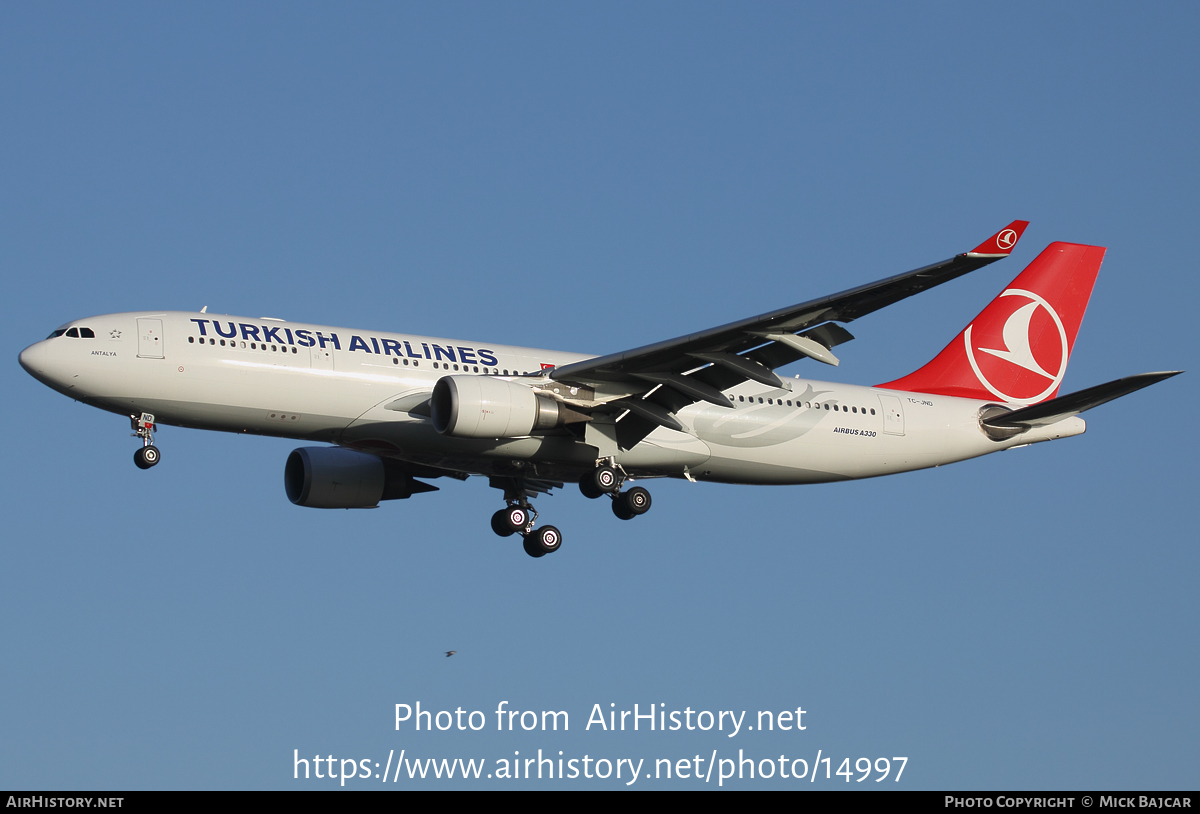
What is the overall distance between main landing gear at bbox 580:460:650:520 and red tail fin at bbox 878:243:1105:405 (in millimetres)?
9239

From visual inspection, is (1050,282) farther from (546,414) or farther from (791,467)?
(546,414)

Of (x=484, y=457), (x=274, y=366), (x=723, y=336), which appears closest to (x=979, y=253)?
(x=723, y=336)

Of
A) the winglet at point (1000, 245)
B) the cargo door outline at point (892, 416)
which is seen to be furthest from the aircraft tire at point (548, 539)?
the winglet at point (1000, 245)

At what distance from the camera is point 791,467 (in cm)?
3744

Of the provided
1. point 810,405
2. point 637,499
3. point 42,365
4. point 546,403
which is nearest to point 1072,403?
point 810,405

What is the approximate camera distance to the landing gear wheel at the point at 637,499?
3562 centimetres

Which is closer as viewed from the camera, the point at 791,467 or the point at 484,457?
the point at 484,457

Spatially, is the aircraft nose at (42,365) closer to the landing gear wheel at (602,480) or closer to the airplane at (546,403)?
the airplane at (546,403)

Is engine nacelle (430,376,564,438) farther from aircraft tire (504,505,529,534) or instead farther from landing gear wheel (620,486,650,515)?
aircraft tire (504,505,529,534)

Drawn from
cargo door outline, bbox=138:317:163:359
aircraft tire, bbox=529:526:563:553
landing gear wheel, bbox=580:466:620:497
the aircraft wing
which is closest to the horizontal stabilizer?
the aircraft wing

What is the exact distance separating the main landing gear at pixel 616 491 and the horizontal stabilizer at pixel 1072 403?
10880mm

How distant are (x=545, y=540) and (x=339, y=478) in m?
6.00

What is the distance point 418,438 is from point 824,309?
10562 mm
